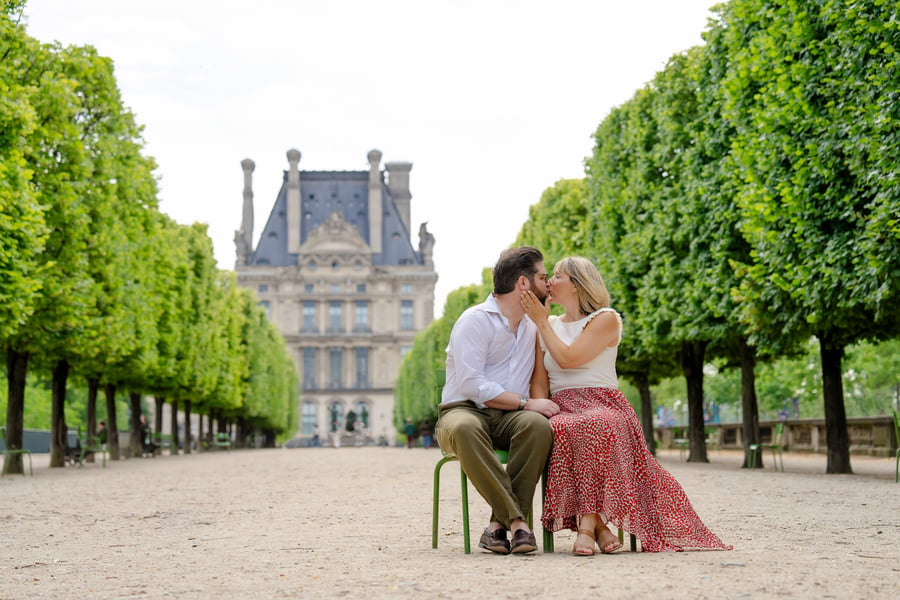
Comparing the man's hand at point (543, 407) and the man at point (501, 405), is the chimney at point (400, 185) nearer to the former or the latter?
the man at point (501, 405)

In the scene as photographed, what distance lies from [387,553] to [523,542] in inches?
40.1

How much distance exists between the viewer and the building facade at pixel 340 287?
12575 cm

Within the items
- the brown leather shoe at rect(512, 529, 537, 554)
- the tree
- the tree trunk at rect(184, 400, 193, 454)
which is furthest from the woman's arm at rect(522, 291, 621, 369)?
the tree trunk at rect(184, 400, 193, 454)

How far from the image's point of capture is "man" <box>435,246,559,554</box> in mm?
6754

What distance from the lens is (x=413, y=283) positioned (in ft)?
422

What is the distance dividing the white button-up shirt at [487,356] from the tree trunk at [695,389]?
19.5 metres

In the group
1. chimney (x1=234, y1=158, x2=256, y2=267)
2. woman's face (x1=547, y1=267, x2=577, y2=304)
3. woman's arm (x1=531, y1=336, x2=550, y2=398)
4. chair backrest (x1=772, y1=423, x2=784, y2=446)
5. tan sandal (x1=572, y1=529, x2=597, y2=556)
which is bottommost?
tan sandal (x1=572, y1=529, x2=597, y2=556)

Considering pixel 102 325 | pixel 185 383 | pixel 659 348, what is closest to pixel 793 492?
pixel 659 348

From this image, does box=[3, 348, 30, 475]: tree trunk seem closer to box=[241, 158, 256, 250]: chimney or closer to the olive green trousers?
the olive green trousers

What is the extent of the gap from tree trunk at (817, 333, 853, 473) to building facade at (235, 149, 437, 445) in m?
106

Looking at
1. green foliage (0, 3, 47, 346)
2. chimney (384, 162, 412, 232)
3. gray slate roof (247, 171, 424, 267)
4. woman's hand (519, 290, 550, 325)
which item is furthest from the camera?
chimney (384, 162, 412, 232)

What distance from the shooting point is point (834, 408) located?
60.3 feet

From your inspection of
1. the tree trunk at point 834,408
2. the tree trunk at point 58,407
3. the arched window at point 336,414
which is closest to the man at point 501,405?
the tree trunk at point 834,408

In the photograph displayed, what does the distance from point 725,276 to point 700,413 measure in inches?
276
